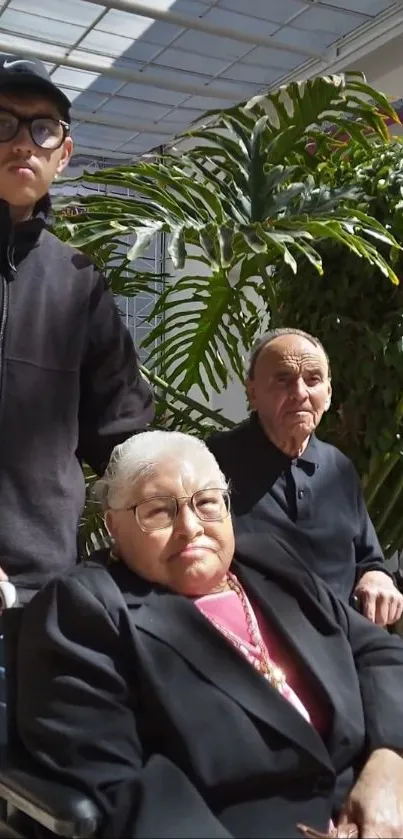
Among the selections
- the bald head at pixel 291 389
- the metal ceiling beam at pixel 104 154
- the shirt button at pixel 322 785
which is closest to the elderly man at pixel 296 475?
the bald head at pixel 291 389

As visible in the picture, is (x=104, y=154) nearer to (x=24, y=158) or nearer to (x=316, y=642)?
(x=24, y=158)

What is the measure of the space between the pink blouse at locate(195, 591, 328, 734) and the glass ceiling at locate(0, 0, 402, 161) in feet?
12.3

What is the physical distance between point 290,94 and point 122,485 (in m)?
1.39

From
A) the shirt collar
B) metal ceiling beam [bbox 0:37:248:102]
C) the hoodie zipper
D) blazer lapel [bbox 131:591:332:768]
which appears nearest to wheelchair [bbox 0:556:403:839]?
blazer lapel [bbox 131:591:332:768]

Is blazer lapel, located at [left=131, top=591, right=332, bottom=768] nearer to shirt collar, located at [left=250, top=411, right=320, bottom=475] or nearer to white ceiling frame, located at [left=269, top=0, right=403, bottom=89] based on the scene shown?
shirt collar, located at [left=250, top=411, right=320, bottom=475]

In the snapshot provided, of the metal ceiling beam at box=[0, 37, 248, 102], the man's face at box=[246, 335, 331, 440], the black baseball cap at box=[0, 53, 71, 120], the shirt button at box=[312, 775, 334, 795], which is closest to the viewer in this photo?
the shirt button at box=[312, 775, 334, 795]

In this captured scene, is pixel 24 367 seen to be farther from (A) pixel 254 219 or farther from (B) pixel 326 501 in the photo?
(A) pixel 254 219

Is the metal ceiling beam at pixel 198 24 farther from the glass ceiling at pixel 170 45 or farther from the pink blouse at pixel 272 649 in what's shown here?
the pink blouse at pixel 272 649

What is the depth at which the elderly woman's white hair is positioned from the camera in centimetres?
130

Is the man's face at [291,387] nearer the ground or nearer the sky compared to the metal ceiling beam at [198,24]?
nearer the ground

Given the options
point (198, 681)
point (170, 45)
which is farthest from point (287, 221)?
point (170, 45)

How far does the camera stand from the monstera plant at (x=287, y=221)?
1.92m

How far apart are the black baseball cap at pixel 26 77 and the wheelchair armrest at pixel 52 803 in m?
1.06

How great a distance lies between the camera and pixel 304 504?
1701 mm
